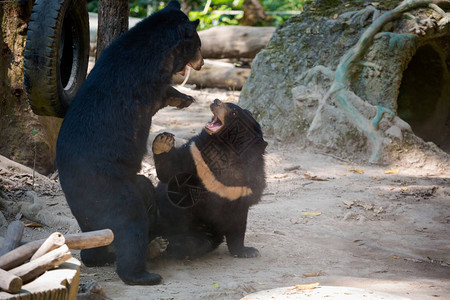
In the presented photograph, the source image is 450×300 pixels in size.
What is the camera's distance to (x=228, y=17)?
58.6 ft

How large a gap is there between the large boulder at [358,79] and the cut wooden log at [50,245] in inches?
257

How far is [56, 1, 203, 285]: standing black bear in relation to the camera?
12.8 feet

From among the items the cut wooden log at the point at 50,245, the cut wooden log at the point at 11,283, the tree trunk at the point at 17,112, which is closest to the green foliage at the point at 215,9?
the tree trunk at the point at 17,112

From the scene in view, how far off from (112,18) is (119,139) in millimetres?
2266

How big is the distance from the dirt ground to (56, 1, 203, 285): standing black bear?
1.30 ft

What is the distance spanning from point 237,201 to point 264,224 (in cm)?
126

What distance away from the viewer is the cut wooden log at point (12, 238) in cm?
279

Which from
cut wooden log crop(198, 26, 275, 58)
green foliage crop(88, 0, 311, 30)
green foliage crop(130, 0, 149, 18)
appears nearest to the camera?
cut wooden log crop(198, 26, 275, 58)

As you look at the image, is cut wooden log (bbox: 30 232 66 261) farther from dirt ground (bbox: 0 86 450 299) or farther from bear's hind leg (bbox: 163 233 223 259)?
bear's hind leg (bbox: 163 233 223 259)

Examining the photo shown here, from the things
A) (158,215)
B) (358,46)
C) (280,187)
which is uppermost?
(358,46)

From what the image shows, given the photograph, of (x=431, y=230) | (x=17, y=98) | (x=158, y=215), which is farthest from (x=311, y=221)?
(x=17, y=98)

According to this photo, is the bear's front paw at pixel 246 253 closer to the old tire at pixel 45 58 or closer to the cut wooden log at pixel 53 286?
the old tire at pixel 45 58

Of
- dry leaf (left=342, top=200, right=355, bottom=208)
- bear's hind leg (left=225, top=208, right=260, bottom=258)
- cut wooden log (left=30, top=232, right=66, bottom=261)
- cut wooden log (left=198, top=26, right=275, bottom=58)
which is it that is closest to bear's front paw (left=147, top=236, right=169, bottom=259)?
bear's hind leg (left=225, top=208, right=260, bottom=258)

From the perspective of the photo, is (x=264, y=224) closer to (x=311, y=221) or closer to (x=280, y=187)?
(x=311, y=221)
